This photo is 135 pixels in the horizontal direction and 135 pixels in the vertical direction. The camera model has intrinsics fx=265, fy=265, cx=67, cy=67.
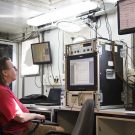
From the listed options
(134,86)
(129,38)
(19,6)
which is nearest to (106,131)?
(134,86)

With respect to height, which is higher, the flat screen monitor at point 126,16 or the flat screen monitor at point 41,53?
the flat screen monitor at point 126,16

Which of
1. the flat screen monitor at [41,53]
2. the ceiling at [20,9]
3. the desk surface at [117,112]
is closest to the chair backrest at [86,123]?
the desk surface at [117,112]

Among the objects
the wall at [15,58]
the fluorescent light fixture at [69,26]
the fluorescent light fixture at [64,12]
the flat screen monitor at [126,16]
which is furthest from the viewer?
the wall at [15,58]

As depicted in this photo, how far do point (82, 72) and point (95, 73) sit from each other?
225 mm

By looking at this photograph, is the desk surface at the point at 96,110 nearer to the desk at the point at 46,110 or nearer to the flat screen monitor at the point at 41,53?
the desk at the point at 46,110

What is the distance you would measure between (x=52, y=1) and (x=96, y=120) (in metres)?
1.83

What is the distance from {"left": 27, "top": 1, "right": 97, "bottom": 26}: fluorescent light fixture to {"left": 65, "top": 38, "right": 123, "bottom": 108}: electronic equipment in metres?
0.55

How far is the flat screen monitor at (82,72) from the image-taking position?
2768mm

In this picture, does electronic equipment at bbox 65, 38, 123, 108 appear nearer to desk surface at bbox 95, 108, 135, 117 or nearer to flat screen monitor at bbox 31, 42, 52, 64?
desk surface at bbox 95, 108, 135, 117

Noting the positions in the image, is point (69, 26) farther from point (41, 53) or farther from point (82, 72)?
point (41, 53)

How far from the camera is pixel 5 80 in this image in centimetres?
282

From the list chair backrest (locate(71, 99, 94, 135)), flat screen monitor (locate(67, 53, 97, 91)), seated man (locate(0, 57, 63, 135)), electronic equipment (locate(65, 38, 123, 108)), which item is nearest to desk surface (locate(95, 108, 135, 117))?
electronic equipment (locate(65, 38, 123, 108))

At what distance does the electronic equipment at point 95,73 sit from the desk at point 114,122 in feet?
0.53

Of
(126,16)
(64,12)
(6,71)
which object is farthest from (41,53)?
(126,16)
